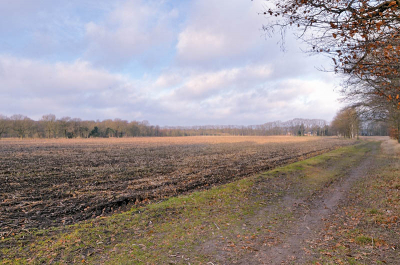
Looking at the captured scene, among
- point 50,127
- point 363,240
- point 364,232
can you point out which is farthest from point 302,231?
point 50,127

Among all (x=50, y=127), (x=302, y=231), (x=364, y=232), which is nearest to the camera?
(x=364, y=232)

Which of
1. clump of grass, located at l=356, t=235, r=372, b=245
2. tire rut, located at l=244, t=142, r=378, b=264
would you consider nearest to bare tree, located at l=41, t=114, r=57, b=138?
tire rut, located at l=244, t=142, r=378, b=264

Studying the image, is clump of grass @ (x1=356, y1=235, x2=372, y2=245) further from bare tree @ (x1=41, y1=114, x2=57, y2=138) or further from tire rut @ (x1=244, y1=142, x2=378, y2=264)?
bare tree @ (x1=41, y1=114, x2=57, y2=138)

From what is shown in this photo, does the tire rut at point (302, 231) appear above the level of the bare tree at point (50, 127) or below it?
below

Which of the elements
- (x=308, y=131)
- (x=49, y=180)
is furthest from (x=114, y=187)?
(x=308, y=131)

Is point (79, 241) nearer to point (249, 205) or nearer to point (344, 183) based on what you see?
point (249, 205)

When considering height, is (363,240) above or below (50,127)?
below

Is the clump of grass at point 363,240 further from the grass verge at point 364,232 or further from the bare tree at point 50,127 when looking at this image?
the bare tree at point 50,127

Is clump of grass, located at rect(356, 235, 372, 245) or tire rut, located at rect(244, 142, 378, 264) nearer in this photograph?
tire rut, located at rect(244, 142, 378, 264)

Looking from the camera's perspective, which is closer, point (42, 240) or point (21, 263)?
point (21, 263)

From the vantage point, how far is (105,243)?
5.68m

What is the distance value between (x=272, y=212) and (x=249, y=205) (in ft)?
3.34

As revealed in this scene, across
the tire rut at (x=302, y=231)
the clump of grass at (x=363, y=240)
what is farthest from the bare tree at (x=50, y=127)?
the clump of grass at (x=363, y=240)

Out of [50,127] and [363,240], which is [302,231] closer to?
[363,240]
